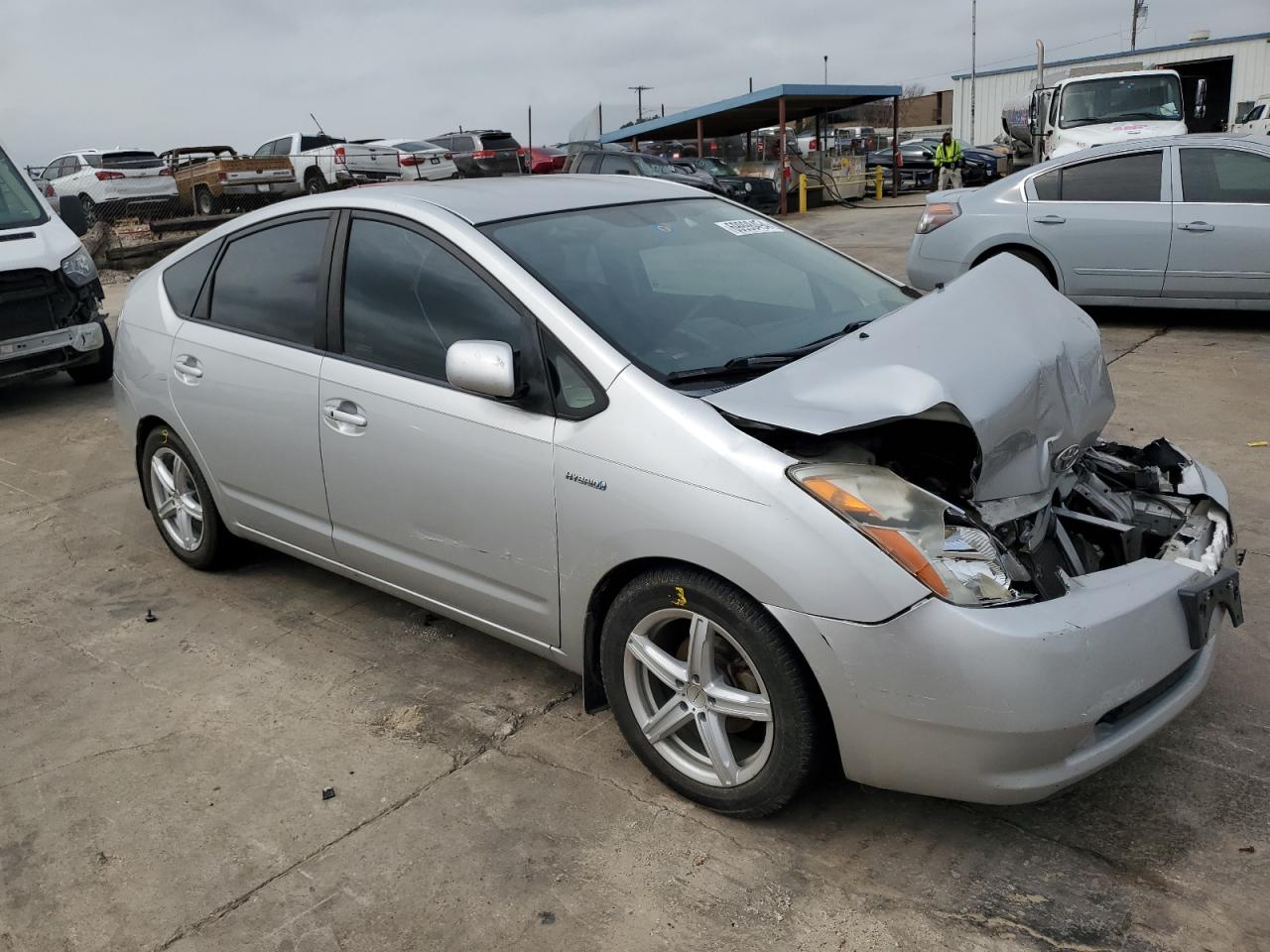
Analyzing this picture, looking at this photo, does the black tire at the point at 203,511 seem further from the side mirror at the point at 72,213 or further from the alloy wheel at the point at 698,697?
the side mirror at the point at 72,213

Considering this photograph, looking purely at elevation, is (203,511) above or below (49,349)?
below

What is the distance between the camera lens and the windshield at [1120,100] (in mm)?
14858

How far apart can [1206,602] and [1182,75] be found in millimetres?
33501

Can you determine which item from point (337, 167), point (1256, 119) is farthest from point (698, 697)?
point (1256, 119)

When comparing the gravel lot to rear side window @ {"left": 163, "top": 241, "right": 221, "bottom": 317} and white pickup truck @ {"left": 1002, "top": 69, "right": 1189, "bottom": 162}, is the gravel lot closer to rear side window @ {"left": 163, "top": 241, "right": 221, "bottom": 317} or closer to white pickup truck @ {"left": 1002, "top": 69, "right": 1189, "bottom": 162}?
rear side window @ {"left": 163, "top": 241, "right": 221, "bottom": 317}

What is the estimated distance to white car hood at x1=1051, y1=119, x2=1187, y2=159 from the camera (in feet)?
46.7

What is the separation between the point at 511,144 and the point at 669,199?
73.1 ft

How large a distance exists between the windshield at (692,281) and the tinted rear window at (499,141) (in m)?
21.8

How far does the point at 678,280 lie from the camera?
11.8 ft

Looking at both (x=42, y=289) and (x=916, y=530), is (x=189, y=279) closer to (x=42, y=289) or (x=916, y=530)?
(x=916, y=530)

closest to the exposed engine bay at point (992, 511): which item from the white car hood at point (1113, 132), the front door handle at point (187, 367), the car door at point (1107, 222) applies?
the front door handle at point (187, 367)

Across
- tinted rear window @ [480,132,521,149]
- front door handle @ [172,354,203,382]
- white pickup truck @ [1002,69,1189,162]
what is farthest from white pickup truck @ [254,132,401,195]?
front door handle @ [172,354,203,382]

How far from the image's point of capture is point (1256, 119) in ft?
78.6

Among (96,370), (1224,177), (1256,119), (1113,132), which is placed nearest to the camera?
(1224,177)
